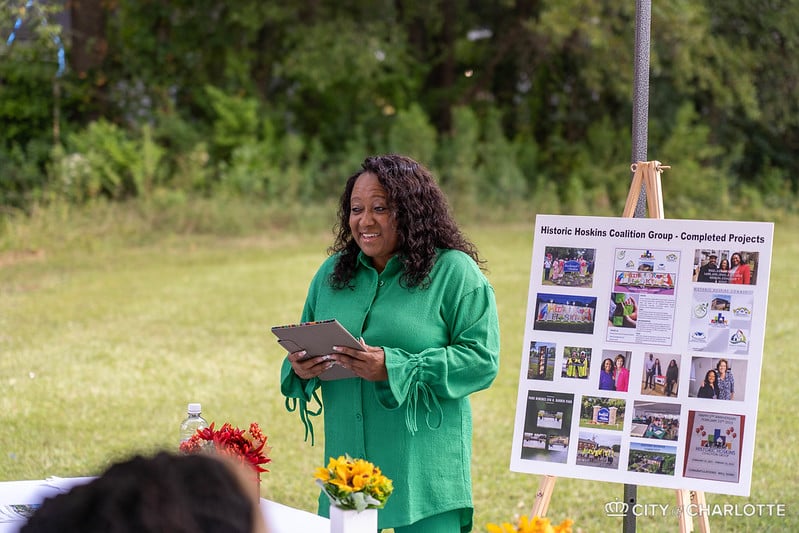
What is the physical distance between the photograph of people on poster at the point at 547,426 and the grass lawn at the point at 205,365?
1203 mm

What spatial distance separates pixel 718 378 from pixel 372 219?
45.9 inches

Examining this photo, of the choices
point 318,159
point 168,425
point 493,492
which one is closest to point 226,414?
point 168,425

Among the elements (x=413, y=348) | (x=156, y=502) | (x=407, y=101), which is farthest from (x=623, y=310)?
(x=407, y=101)

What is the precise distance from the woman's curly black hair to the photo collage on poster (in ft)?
1.54

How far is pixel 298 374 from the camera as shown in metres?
2.81

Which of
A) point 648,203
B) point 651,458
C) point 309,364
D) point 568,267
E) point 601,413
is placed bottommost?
point 651,458

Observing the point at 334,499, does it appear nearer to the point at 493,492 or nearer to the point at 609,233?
the point at 609,233

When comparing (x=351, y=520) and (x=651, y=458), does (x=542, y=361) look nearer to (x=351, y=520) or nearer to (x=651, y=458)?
(x=651, y=458)

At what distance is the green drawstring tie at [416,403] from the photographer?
2762 millimetres

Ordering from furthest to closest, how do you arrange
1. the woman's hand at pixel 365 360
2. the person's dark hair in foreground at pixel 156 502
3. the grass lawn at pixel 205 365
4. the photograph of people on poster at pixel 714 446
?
the grass lawn at pixel 205 365, the photograph of people on poster at pixel 714 446, the woman's hand at pixel 365 360, the person's dark hair in foreground at pixel 156 502

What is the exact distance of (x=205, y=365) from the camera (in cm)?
813

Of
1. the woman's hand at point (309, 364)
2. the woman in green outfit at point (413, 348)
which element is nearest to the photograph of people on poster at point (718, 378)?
the woman in green outfit at point (413, 348)

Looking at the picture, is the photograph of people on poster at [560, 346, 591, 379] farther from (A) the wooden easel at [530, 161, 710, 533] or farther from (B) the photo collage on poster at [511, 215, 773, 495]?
(A) the wooden easel at [530, 161, 710, 533]

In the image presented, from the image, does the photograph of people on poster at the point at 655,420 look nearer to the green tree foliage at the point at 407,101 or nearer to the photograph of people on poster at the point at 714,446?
the photograph of people on poster at the point at 714,446
